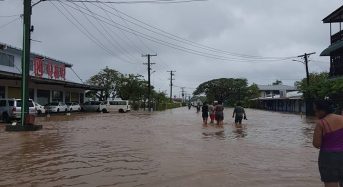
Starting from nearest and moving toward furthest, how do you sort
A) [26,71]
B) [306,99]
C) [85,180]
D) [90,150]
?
[85,180] < [90,150] < [26,71] < [306,99]

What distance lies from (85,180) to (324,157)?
5.11 m

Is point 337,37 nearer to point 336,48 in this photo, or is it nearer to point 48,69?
point 336,48

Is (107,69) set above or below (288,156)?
above

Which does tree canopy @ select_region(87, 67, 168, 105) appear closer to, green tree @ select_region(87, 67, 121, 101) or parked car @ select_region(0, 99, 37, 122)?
green tree @ select_region(87, 67, 121, 101)

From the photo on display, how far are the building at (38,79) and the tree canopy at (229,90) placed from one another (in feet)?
225

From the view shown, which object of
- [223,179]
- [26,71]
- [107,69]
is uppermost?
Answer: [107,69]

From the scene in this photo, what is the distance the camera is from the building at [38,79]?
147ft

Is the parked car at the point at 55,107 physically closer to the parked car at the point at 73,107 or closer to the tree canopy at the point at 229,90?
the parked car at the point at 73,107

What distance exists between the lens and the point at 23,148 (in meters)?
16.8

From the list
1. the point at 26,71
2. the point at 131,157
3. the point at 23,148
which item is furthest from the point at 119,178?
the point at 26,71

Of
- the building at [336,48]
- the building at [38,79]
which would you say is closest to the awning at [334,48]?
the building at [336,48]

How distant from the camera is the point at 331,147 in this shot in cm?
686

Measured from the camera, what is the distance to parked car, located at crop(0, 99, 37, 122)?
33250mm

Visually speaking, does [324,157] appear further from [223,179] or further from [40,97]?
[40,97]
